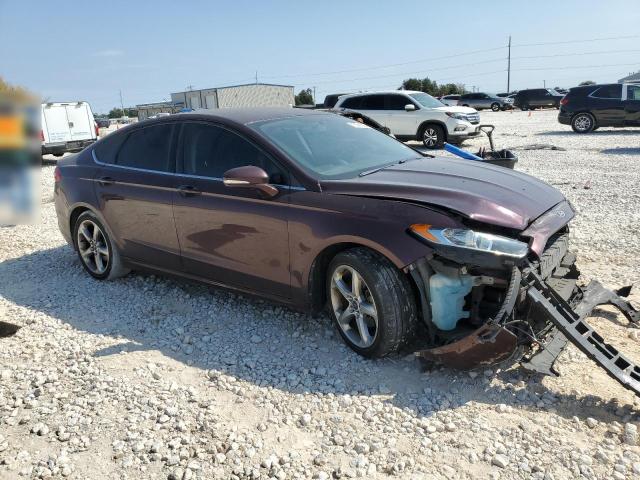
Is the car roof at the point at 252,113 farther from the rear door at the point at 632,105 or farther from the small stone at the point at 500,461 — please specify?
→ the rear door at the point at 632,105

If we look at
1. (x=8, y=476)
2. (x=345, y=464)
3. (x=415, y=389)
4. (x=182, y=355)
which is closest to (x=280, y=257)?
(x=182, y=355)

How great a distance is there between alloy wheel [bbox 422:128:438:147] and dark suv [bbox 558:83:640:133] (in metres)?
6.07

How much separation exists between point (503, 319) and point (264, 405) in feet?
4.91

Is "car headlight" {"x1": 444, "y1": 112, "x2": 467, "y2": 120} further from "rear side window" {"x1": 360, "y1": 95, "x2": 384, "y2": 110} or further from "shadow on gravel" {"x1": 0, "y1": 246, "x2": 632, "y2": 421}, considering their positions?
"shadow on gravel" {"x1": 0, "y1": 246, "x2": 632, "y2": 421}

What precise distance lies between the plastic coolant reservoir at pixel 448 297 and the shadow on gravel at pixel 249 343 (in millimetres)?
361

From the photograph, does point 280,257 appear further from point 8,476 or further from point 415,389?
point 8,476

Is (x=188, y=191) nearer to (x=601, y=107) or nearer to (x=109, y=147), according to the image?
(x=109, y=147)

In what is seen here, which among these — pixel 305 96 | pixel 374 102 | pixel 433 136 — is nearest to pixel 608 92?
pixel 433 136

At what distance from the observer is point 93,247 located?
5496 millimetres

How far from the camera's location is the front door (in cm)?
387

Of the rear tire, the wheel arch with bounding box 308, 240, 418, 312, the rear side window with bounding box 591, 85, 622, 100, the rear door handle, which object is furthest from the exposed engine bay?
the rear side window with bounding box 591, 85, 622, 100

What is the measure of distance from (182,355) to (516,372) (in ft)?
7.56

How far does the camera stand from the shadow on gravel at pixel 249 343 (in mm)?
3166

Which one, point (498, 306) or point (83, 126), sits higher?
point (83, 126)
